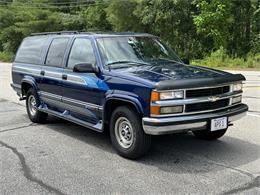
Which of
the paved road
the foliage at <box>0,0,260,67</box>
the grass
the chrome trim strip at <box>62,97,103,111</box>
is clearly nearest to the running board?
the chrome trim strip at <box>62,97,103,111</box>

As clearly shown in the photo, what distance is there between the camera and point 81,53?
7133 millimetres

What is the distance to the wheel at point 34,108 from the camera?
862cm

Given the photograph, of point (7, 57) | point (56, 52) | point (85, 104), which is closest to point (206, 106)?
point (85, 104)

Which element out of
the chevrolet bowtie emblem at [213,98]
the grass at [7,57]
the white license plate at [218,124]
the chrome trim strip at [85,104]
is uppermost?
the chevrolet bowtie emblem at [213,98]

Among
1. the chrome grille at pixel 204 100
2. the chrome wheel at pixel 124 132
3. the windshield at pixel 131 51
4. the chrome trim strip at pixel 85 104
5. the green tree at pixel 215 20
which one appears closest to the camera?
the chrome grille at pixel 204 100

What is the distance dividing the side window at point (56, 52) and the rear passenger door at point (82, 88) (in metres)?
0.32

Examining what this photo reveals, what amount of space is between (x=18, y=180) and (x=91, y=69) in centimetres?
203

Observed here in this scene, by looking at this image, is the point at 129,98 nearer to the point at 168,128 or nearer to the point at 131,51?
the point at 168,128

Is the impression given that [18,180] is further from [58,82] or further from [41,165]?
[58,82]

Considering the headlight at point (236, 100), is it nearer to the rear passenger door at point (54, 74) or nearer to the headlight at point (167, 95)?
the headlight at point (167, 95)

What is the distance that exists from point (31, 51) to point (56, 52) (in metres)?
1.31

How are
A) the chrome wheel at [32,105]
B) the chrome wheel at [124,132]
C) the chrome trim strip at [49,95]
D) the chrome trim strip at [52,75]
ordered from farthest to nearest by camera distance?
the chrome wheel at [32,105], the chrome trim strip at [49,95], the chrome trim strip at [52,75], the chrome wheel at [124,132]

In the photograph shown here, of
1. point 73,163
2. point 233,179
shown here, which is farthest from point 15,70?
point 233,179

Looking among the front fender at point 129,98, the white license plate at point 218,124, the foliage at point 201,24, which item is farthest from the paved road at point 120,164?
the foliage at point 201,24
